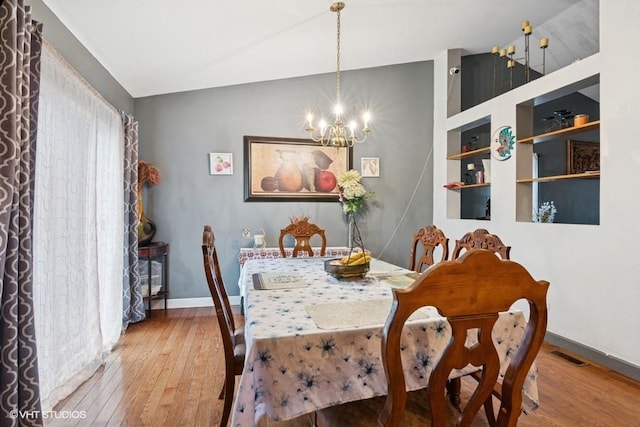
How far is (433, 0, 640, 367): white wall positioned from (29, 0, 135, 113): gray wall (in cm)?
382

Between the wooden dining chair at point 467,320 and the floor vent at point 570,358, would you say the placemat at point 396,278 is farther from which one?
the floor vent at point 570,358

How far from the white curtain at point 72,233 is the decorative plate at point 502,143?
3.72 metres

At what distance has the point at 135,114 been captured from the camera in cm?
374

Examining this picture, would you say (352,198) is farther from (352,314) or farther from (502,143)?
(352,314)

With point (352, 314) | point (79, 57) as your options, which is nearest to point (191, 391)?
point (352, 314)

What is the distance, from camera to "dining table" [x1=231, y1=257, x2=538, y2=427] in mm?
1037

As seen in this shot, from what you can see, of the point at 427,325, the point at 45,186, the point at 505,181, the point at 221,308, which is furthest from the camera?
the point at 505,181

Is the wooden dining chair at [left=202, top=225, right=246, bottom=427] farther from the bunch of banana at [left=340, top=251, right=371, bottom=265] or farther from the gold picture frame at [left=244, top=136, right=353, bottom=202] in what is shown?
the gold picture frame at [left=244, top=136, right=353, bottom=202]

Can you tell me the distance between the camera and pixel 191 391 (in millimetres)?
2080

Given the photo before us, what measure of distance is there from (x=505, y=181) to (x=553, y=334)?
1493 mm

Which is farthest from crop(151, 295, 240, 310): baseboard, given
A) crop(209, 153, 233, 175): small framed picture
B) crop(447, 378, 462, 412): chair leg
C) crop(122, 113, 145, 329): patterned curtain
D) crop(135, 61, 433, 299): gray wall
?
crop(447, 378, 462, 412): chair leg

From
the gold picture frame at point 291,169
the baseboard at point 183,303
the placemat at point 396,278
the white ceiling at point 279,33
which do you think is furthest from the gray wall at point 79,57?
the placemat at point 396,278

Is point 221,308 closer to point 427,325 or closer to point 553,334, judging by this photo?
point 427,325

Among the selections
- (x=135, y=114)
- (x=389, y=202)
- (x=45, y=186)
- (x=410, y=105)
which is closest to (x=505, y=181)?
(x=389, y=202)
